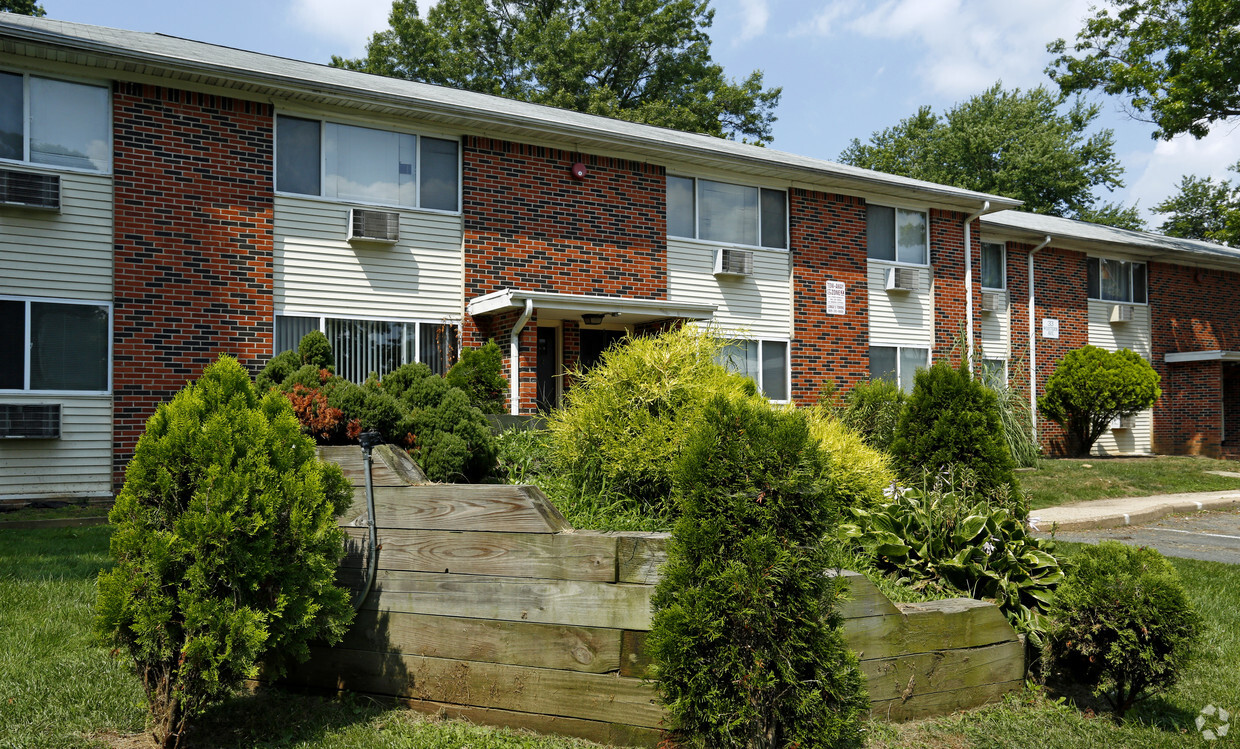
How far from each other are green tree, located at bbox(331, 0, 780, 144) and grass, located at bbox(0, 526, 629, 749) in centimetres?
2670

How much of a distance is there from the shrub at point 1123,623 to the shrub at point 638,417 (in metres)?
1.96

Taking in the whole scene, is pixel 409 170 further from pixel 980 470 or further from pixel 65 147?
pixel 980 470

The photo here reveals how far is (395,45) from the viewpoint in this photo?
31.4 meters

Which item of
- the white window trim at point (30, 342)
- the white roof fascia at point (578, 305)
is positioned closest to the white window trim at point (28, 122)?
the white window trim at point (30, 342)

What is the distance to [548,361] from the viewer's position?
561 inches

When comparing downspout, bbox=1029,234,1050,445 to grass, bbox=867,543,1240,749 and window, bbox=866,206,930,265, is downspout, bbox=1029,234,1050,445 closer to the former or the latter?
window, bbox=866,206,930,265

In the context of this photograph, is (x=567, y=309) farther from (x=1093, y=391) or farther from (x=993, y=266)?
(x=1093, y=391)

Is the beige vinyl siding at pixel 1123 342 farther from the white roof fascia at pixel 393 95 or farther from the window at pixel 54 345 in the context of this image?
the window at pixel 54 345

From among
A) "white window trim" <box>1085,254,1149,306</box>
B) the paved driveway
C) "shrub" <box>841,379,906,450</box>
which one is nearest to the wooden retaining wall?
the paved driveway

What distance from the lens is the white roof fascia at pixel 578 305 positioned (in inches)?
458

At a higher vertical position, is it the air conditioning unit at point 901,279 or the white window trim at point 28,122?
the white window trim at point 28,122

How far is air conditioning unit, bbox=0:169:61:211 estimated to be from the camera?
388 inches

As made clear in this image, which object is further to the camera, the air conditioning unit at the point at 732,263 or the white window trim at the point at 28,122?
the air conditioning unit at the point at 732,263

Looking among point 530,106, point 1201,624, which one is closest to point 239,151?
point 530,106
